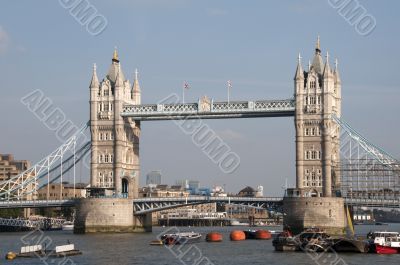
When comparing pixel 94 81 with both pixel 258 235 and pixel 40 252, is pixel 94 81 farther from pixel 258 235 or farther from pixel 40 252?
pixel 40 252

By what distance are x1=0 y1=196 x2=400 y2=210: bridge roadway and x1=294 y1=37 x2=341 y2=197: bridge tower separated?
168 inches

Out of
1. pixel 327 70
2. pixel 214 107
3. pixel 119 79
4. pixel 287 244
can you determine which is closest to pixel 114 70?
pixel 119 79

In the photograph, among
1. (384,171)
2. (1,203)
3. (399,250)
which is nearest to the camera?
(399,250)

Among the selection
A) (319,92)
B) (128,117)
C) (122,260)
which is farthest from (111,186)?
(122,260)

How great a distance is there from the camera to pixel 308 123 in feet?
407

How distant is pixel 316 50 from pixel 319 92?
302 inches

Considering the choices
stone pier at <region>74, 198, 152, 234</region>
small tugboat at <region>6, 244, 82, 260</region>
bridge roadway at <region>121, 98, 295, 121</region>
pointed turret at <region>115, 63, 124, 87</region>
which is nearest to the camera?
small tugboat at <region>6, 244, 82, 260</region>

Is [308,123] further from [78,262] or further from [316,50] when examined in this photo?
[78,262]

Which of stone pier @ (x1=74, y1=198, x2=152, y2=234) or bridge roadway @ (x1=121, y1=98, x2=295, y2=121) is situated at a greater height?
bridge roadway @ (x1=121, y1=98, x2=295, y2=121)

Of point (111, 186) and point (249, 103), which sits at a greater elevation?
point (249, 103)

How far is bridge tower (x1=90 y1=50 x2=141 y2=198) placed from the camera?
13212 cm

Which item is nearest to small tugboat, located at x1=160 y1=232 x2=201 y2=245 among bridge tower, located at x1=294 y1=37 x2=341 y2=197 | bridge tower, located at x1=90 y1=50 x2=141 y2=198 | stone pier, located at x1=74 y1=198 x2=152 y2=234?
stone pier, located at x1=74 y1=198 x2=152 y2=234

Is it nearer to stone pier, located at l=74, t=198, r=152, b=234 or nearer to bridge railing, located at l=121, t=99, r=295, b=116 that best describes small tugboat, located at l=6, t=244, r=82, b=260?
stone pier, located at l=74, t=198, r=152, b=234

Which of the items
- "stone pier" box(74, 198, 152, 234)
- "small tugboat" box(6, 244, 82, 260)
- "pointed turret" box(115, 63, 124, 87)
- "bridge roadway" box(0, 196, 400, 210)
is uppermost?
"pointed turret" box(115, 63, 124, 87)
